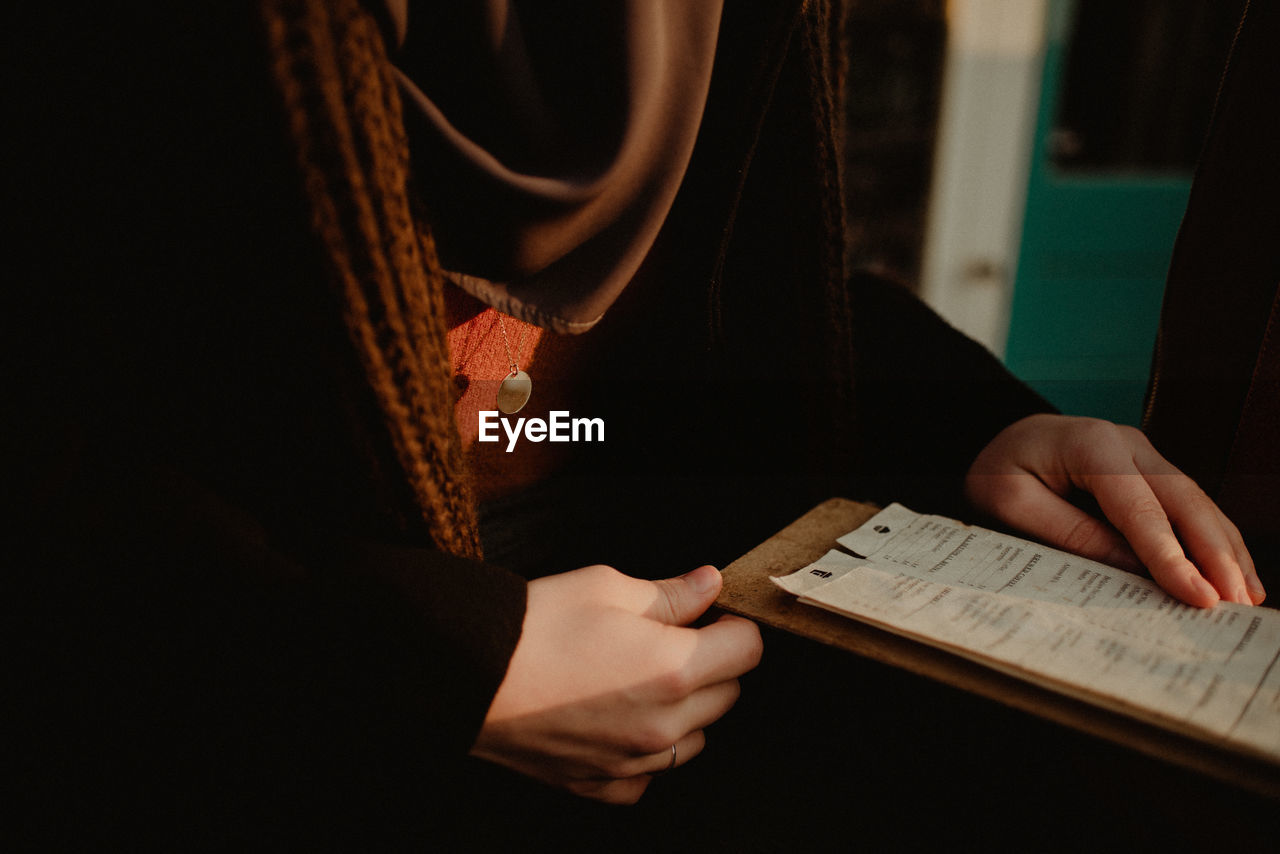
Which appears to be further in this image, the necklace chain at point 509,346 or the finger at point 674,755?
the necklace chain at point 509,346

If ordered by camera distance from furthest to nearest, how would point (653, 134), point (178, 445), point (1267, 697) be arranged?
1. point (653, 134)
2. point (178, 445)
3. point (1267, 697)

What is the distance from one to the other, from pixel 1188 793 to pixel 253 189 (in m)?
0.75

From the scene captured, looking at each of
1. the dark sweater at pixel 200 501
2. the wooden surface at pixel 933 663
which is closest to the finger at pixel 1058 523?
the wooden surface at pixel 933 663

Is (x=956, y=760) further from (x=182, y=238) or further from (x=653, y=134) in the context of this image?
(x=182, y=238)

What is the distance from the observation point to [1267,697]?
1.43 feet

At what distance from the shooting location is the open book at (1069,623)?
0.43 meters

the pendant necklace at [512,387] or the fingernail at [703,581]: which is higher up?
the pendant necklace at [512,387]

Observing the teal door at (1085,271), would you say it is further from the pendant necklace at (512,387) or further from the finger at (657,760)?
the finger at (657,760)

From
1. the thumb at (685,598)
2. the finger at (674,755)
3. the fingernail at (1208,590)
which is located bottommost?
the finger at (674,755)

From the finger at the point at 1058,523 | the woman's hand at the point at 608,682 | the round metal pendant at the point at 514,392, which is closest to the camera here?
the woman's hand at the point at 608,682

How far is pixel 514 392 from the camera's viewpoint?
77 centimetres

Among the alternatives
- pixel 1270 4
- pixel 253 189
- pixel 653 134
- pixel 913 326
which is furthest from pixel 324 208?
pixel 1270 4

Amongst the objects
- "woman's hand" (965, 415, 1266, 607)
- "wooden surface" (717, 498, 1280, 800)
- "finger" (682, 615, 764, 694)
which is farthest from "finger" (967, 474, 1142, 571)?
"finger" (682, 615, 764, 694)

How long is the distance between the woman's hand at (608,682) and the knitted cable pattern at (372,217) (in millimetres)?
137
